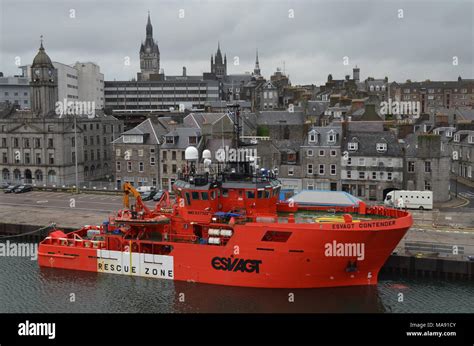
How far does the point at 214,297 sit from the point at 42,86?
54.4m

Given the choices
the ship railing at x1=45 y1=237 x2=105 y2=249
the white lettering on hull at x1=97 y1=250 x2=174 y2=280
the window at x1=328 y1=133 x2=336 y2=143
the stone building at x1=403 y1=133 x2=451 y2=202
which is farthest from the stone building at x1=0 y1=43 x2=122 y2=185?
the stone building at x1=403 y1=133 x2=451 y2=202

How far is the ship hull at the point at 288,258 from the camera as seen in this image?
34438 millimetres

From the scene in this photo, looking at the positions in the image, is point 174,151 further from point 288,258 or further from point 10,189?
point 288,258

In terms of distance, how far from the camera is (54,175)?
7675 cm

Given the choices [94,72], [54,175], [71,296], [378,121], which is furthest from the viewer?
[94,72]

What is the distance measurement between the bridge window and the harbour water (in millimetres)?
3242

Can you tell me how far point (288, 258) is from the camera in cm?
3506

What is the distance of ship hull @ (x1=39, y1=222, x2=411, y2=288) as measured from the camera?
113 ft

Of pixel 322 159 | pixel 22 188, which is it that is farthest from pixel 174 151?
pixel 22 188

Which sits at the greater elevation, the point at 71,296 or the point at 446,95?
the point at 446,95

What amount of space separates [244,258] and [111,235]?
1023 cm

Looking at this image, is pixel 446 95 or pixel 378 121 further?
pixel 446 95

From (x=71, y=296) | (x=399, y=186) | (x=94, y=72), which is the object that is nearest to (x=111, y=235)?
(x=71, y=296)
